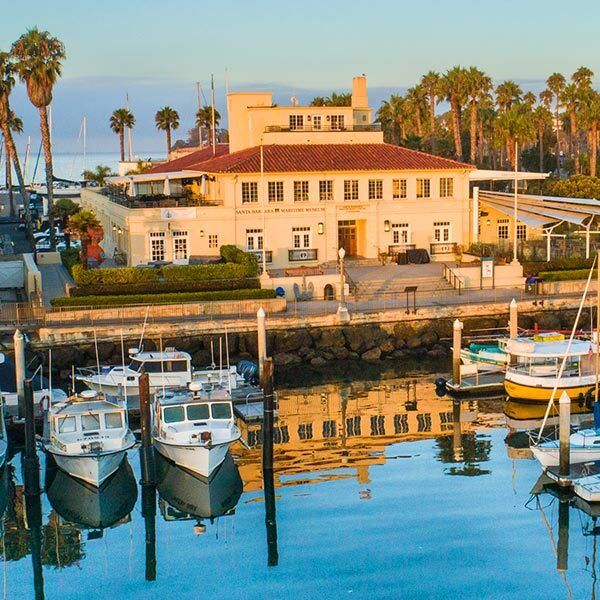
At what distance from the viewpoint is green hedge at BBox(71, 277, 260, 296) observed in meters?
55.0

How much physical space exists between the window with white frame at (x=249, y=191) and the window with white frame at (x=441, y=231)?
11.3 m

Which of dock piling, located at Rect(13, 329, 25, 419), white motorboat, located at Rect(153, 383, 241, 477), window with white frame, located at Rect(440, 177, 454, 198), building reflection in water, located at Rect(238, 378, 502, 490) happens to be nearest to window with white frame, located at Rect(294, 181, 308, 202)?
window with white frame, located at Rect(440, 177, 454, 198)

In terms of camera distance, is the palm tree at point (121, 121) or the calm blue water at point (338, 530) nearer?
the calm blue water at point (338, 530)

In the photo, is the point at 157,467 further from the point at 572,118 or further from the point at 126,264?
the point at 572,118

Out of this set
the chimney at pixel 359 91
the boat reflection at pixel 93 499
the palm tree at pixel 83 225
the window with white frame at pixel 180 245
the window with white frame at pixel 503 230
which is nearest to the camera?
the boat reflection at pixel 93 499

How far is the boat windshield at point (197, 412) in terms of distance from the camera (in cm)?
3762

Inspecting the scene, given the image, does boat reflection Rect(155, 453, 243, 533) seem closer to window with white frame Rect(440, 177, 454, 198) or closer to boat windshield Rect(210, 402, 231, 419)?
boat windshield Rect(210, 402, 231, 419)

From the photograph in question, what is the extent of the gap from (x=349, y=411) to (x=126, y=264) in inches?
953

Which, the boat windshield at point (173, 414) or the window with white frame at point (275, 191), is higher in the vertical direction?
the window with white frame at point (275, 191)

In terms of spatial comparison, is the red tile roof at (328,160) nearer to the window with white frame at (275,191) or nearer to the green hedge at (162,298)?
the window with white frame at (275,191)

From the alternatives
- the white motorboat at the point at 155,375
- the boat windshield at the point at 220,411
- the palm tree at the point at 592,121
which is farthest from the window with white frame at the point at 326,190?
the palm tree at the point at 592,121

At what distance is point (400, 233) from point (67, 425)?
34084mm

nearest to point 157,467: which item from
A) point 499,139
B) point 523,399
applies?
point 523,399

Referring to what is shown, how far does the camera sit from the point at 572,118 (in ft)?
363
